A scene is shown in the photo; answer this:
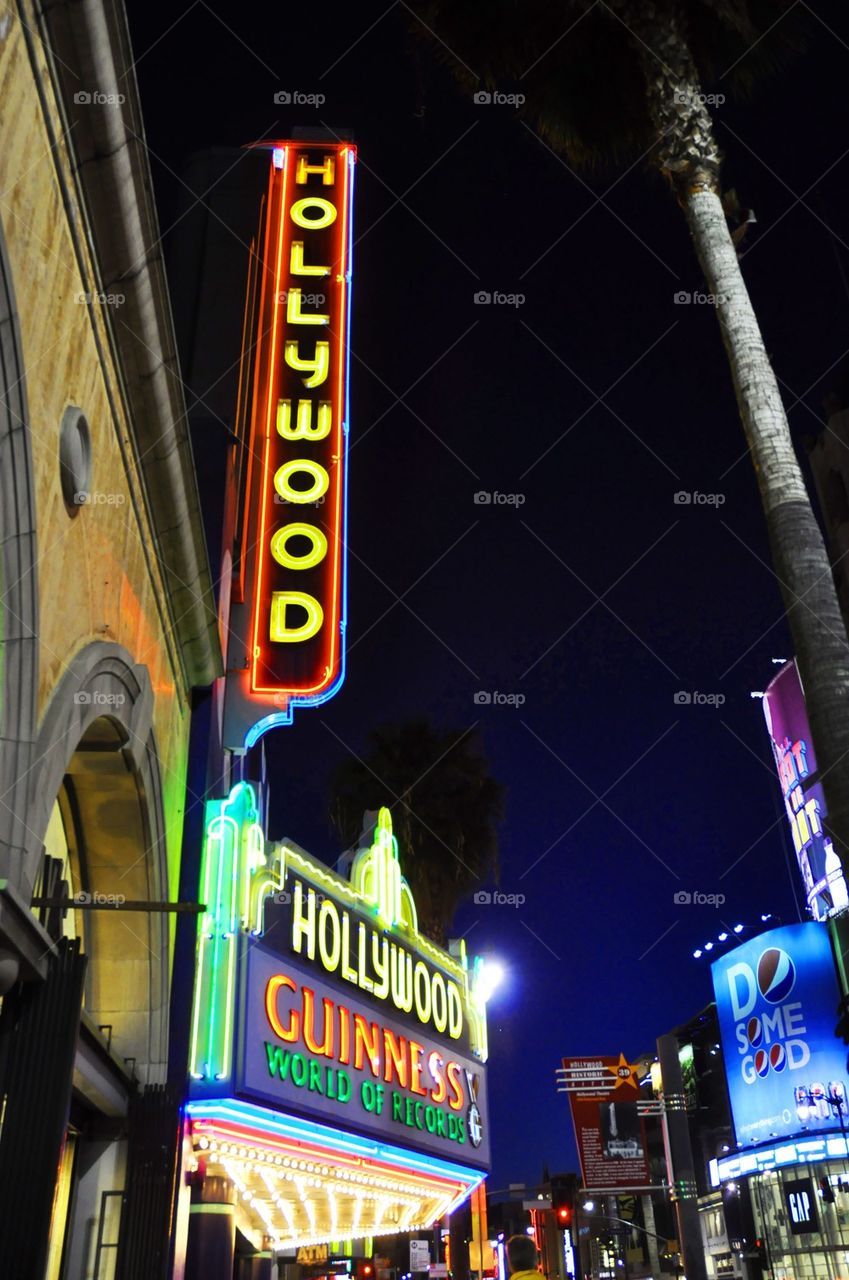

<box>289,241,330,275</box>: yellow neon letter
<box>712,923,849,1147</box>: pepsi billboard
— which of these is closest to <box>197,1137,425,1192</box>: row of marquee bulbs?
<box>289,241,330,275</box>: yellow neon letter

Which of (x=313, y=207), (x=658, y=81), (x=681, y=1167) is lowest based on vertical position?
(x=681, y=1167)

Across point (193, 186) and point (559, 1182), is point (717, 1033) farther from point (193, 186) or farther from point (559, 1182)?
point (193, 186)

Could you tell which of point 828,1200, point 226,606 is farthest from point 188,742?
point 828,1200

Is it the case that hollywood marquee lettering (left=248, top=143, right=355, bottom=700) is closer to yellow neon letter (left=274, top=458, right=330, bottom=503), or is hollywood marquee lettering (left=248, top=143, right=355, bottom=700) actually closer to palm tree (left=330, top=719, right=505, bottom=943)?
yellow neon letter (left=274, top=458, right=330, bottom=503)

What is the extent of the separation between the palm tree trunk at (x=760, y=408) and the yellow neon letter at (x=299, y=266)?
5.53 m

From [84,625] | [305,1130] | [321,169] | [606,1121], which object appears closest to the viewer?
[84,625]

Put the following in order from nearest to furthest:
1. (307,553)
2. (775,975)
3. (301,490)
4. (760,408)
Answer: (760,408), (307,553), (301,490), (775,975)

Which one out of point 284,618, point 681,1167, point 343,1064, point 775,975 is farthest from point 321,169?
point 775,975

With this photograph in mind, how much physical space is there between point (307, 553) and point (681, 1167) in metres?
21.2

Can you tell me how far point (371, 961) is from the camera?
1452 centimetres

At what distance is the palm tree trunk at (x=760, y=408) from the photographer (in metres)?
9.69

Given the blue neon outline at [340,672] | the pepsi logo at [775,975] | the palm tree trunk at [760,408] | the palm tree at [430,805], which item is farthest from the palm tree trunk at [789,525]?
the pepsi logo at [775,975]

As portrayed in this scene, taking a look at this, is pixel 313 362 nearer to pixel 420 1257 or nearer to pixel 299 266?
pixel 299 266

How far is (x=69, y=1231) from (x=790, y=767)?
149 ft
